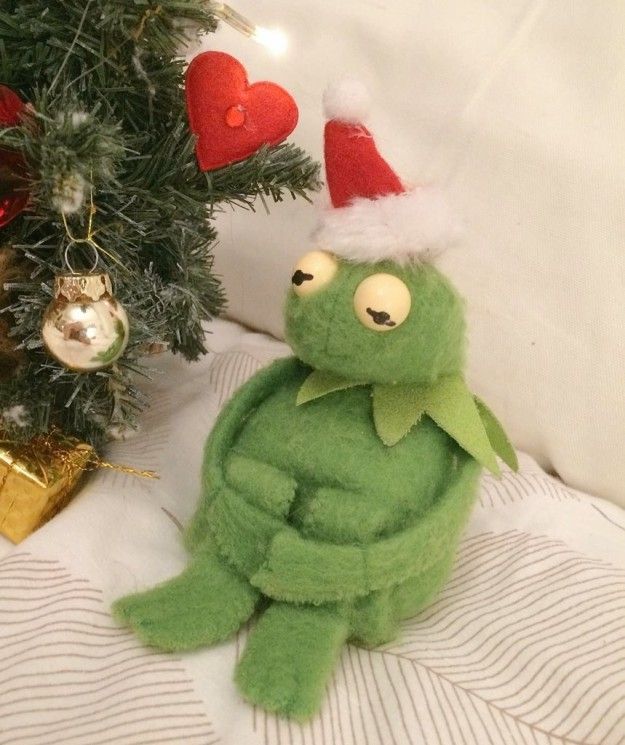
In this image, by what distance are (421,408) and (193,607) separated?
20 centimetres

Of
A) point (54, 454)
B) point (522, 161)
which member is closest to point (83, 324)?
point (54, 454)

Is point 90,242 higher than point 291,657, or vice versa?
point 90,242

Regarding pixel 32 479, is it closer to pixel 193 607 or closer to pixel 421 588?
pixel 193 607

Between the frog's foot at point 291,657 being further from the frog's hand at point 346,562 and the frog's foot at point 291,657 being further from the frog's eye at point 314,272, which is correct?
the frog's eye at point 314,272

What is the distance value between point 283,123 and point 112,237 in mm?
162

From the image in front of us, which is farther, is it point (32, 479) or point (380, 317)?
point (32, 479)

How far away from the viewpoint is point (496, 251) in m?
0.69

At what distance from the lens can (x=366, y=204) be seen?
460mm

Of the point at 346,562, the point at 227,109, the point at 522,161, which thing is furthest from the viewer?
the point at 522,161

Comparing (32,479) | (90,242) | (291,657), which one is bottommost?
(32,479)

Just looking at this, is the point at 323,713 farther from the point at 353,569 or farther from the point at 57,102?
the point at 57,102

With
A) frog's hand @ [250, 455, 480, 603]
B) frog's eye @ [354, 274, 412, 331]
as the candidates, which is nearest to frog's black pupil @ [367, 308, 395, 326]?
frog's eye @ [354, 274, 412, 331]

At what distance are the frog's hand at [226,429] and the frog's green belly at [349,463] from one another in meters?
0.02

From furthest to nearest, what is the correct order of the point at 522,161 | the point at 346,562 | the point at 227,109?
the point at 522,161
the point at 227,109
the point at 346,562
